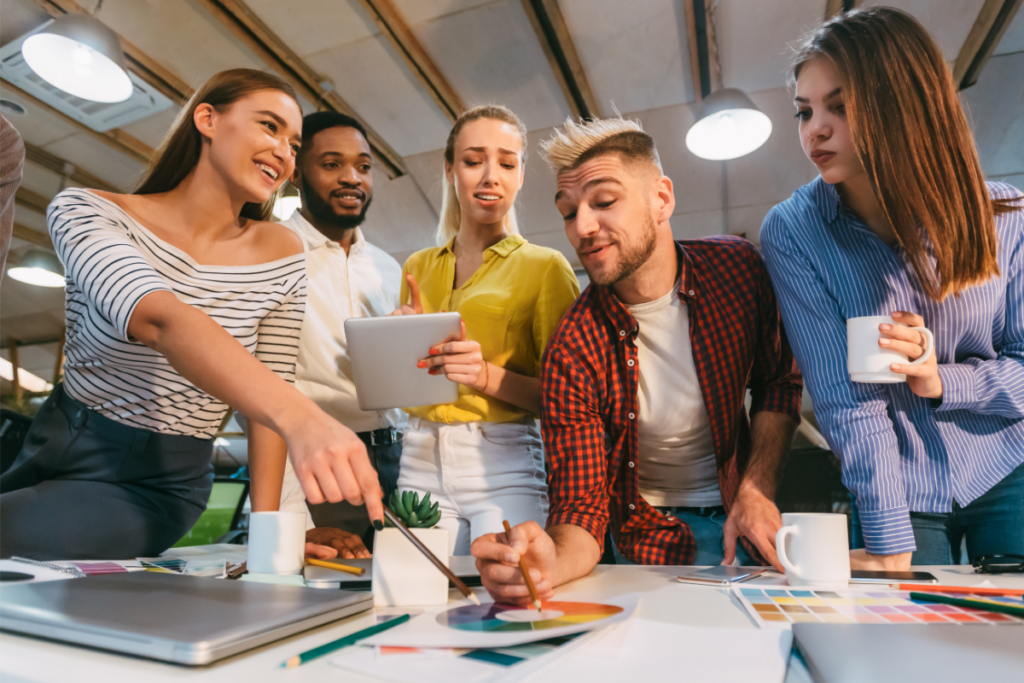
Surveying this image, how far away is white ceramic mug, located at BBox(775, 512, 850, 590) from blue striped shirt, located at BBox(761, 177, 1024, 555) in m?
0.32

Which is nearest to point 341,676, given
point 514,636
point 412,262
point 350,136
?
point 514,636

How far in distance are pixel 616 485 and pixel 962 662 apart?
3.23ft

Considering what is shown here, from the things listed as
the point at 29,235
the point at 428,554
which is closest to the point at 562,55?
the point at 428,554

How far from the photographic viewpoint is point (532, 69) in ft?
12.7

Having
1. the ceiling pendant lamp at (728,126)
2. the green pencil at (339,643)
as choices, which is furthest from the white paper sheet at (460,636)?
the ceiling pendant lamp at (728,126)

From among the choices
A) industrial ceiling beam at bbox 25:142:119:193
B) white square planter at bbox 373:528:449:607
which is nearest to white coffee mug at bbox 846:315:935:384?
white square planter at bbox 373:528:449:607

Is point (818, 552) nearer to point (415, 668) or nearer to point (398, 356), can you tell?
point (415, 668)

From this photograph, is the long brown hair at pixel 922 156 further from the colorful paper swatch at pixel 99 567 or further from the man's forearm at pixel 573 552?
the colorful paper swatch at pixel 99 567

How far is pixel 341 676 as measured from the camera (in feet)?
1.51

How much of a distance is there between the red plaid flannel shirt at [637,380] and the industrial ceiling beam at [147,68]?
330 centimetres

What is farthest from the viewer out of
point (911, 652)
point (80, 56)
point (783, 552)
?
point (80, 56)

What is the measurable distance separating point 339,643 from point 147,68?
4.52 m

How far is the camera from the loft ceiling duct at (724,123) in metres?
3.21

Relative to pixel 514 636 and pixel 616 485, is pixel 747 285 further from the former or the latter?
pixel 514 636
